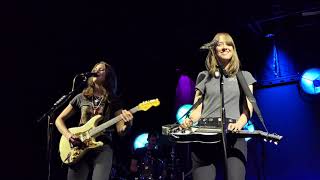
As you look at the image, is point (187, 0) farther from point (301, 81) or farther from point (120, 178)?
point (120, 178)

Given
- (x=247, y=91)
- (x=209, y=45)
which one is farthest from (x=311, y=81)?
(x=209, y=45)

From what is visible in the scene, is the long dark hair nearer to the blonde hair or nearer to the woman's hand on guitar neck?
the woman's hand on guitar neck

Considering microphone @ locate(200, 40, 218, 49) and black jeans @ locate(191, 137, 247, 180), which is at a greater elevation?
microphone @ locate(200, 40, 218, 49)

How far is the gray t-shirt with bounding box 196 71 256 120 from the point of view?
3.42m

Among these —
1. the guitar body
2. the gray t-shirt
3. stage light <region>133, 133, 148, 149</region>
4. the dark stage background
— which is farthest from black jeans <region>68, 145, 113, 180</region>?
stage light <region>133, 133, 148, 149</region>

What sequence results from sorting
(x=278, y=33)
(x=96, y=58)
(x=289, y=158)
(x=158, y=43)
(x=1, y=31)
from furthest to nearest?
(x=158, y=43), (x=96, y=58), (x=278, y=33), (x=289, y=158), (x=1, y=31)

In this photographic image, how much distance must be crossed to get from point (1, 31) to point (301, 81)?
624 cm

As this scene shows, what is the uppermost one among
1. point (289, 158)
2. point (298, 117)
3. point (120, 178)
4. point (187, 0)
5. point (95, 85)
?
point (187, 0)

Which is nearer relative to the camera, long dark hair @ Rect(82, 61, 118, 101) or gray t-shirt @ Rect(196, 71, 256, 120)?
gray t-shirt @ Rect(196, 71, 256, 120)

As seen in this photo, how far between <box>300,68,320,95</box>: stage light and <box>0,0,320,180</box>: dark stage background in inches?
6.1

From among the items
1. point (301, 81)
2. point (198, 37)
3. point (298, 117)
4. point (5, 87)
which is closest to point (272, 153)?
point (298, 117)

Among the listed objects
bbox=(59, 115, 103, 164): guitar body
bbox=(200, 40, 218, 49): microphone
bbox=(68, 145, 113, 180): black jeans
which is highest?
bbox=(200, 40, 218, 49): microphone

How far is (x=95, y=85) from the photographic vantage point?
5.00 meters

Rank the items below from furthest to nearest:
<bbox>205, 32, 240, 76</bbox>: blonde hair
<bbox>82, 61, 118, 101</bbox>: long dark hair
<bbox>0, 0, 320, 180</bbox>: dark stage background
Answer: <bbox>0, 0, 320, 180</bbox>: dark stage background, <bbox>82, 61, 118, 101</bbox>: long dark hair, <bbox>205, 32, 240, 76</bbox>: blonde hair
